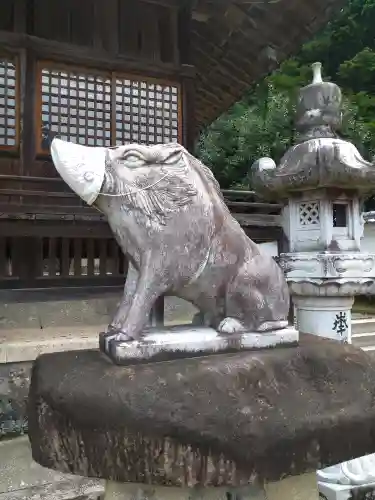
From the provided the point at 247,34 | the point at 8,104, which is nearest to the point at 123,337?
the point at 8,104

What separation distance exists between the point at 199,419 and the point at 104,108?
5.01 meters

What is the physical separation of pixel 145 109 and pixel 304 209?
2591 mm

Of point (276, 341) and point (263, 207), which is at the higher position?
point (263, 207)

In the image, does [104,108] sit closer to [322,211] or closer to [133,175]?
[322,211]

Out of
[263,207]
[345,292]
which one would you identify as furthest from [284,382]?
[263,207]

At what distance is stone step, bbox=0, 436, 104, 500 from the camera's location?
375 centimetres

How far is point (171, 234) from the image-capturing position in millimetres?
2178

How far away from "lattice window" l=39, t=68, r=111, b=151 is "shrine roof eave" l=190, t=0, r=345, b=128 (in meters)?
1.84

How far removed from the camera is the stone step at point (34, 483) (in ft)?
12.3

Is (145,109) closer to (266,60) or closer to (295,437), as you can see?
(266,60)

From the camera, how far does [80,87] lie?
5855mm

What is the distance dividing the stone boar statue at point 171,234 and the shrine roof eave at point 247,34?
4.52 m

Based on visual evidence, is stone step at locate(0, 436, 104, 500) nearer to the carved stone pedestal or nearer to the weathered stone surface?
the weathered stone surface

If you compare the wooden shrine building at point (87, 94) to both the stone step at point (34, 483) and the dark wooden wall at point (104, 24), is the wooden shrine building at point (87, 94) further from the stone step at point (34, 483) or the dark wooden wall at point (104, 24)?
the stone step at point (34, 483)
